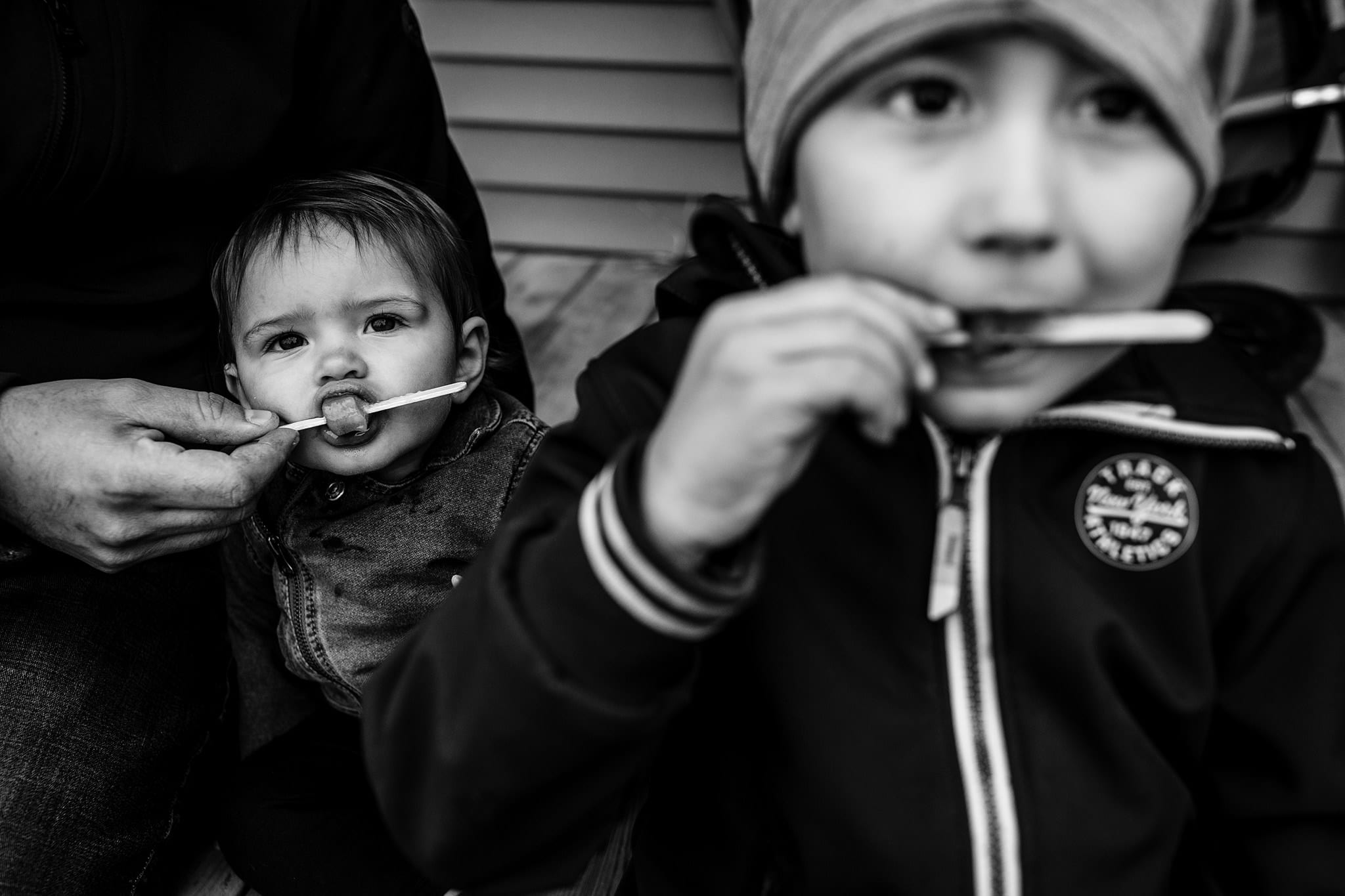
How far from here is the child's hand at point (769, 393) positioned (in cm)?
54

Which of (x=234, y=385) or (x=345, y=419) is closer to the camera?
(x=345, y=419)

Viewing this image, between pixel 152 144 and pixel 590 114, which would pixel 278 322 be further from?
pixel 590 114

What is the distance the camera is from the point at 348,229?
1193 millimetres

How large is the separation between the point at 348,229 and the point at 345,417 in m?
0.24

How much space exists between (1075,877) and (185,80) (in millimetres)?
1194

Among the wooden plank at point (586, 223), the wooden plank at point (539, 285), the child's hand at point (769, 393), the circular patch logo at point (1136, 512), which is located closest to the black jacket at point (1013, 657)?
the circular patch logo at point (1136, 512)

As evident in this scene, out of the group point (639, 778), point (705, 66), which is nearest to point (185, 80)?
point (639, 778)

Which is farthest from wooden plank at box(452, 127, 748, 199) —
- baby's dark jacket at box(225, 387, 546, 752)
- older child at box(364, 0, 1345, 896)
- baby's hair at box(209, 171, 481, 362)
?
older child at box(364, 0, 1345, 896)

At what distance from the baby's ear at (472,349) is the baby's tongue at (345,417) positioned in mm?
178

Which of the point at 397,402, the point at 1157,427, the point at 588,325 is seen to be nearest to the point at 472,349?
the point at 397,402

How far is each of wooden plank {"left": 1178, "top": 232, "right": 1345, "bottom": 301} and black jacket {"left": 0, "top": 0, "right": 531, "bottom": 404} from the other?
1954mm

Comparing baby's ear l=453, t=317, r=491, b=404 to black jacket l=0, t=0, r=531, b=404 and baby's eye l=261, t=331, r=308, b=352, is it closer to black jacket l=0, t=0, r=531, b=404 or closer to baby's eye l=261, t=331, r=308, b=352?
baby's eye l=261, t=331, r=308, b=352

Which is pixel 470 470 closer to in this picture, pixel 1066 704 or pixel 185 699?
pixel 185 699

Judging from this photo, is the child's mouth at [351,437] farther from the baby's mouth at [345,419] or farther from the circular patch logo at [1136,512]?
the circular patch logo at [1136,512]
